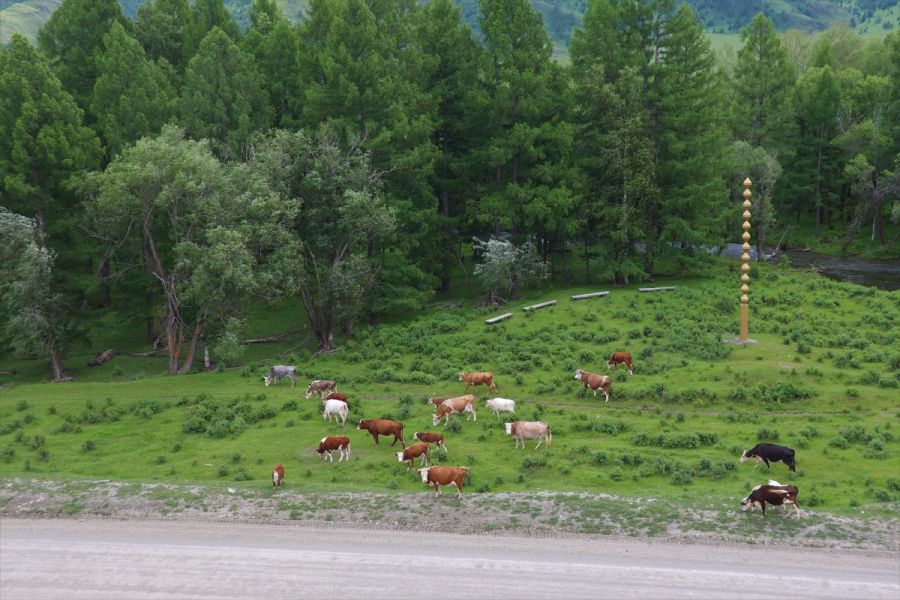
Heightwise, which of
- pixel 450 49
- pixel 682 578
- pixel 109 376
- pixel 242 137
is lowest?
pixel 682 578

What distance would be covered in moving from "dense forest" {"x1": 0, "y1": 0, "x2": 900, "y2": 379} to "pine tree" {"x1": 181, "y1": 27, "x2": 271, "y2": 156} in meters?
0.15

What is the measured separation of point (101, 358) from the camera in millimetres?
46000

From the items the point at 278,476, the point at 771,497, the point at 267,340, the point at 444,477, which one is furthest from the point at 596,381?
the point at 267,340

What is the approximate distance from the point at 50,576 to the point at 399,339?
25.6 meters

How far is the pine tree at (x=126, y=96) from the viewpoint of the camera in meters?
47.3

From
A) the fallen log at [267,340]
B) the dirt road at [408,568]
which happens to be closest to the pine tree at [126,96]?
the fallen log at [267,340]

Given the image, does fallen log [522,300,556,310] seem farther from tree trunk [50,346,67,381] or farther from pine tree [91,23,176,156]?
tree trunk [50,346,67,381]

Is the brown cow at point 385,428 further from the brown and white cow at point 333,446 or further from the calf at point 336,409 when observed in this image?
the calf at point 336,409

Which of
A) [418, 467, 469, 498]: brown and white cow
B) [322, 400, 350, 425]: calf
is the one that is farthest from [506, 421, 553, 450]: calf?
[322, 400, 350, 425]: calf

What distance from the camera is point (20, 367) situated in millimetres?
45625

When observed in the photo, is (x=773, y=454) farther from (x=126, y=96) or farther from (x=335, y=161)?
(x=126, y=96)

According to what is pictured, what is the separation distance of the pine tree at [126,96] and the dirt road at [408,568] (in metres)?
32.3

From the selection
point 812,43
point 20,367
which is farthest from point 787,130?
point 20,367

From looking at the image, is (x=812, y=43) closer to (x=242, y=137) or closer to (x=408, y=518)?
(x=242, y=137)
